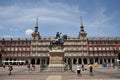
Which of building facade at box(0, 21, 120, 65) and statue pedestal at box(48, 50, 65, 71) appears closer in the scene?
statue pedestal at box(48, 50, 65, 71)

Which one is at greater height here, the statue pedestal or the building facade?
the building facade

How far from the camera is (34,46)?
105 metres

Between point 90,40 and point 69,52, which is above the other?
point 90,40

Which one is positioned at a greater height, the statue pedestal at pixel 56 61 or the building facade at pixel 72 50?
the building facade at pixel 72 50

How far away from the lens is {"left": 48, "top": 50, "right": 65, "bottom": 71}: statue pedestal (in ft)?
101

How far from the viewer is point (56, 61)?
3092 cm

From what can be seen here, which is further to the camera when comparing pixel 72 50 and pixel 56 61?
pixel 72 50

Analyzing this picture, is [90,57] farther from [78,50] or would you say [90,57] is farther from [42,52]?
[42,52]

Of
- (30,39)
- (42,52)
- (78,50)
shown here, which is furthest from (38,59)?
(78,50)

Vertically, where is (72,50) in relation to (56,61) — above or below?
above

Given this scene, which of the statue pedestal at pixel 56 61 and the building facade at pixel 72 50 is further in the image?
the building facade at pixel 72 50

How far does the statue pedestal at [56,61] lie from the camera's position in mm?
30781

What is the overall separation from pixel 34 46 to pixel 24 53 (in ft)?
21.9

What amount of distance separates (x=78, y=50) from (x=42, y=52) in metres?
20.2
